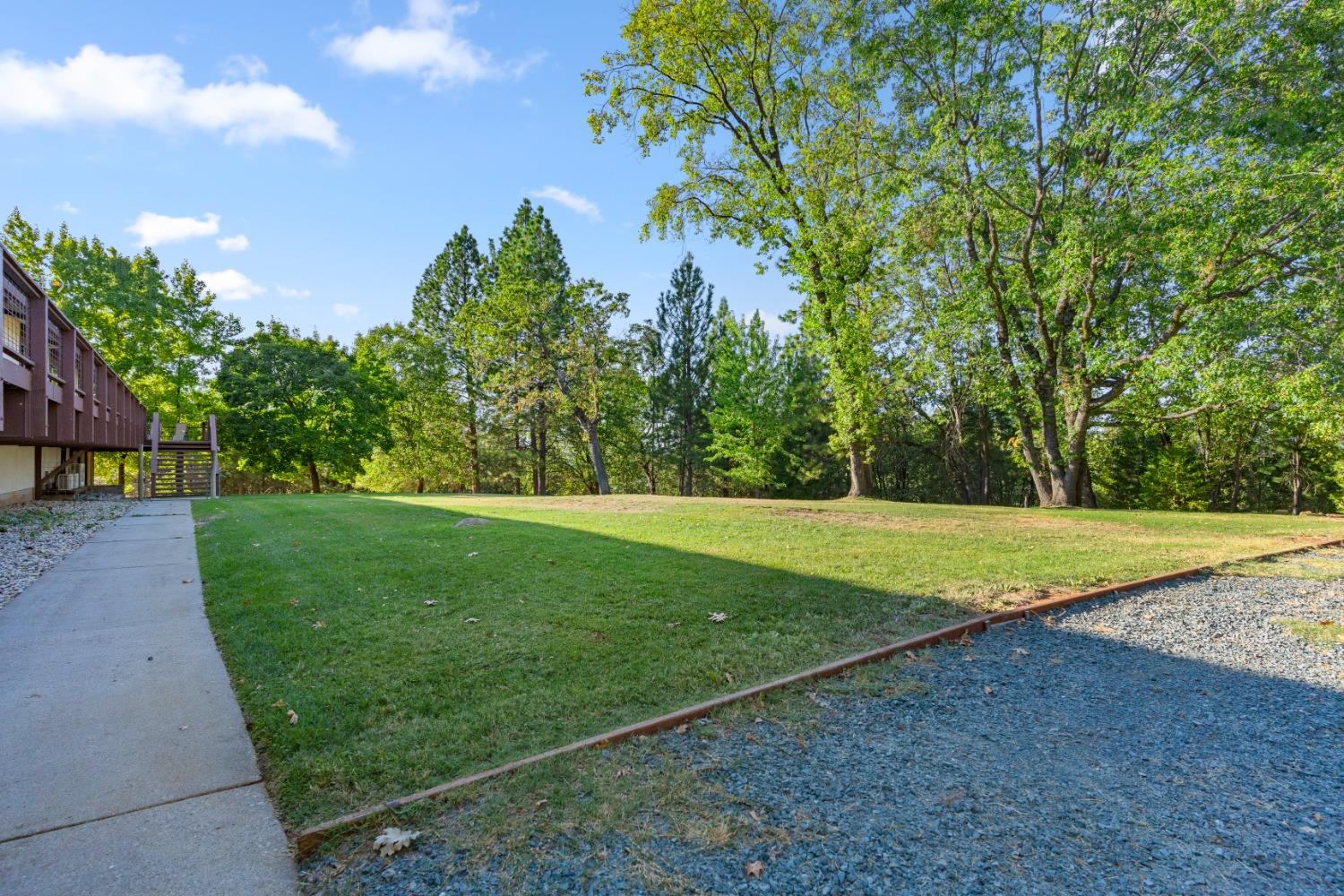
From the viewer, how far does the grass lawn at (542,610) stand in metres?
2.61

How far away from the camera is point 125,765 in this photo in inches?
92.2

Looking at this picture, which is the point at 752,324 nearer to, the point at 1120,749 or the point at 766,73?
the point at 766,73

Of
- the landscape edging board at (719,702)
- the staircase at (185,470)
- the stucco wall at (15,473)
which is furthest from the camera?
the staircase at (185,470)

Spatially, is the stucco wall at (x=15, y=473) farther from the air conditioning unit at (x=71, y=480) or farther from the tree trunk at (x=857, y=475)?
the tree trunk at (x=857, y=475)

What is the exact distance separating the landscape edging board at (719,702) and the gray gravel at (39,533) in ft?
17.0

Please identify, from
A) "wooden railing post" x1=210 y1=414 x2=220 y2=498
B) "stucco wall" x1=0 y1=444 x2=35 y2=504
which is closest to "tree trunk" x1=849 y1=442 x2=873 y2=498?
"wooden railing post" x1=210 y1=414 x2=220 y2=498

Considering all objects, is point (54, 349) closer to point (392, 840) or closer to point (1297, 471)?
point (392, 840)

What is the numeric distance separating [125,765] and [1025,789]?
3.75m

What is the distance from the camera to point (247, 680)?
3.19 m

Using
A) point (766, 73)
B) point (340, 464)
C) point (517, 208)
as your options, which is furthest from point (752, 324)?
point (340, 464)

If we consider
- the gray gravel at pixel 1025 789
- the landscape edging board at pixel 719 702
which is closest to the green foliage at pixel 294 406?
the landscape edging board at pixel 719 702

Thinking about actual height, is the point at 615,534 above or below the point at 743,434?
below

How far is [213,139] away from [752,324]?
23257mm

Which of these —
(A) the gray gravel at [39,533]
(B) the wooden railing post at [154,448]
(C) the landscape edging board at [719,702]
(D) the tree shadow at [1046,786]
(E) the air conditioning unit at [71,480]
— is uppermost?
(B) the wooden railing post at [154,448]
